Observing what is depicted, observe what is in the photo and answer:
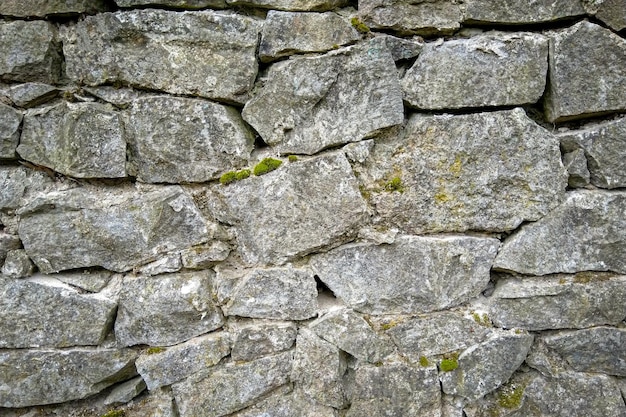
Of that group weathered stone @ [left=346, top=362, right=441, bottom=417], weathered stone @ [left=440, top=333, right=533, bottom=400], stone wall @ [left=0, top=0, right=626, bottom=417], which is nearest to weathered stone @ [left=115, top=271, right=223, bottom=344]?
stone wall @ [left=0, top=0, right=626, bottom=417]

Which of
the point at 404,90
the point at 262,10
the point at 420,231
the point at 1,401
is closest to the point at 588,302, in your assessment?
the point at 420,231

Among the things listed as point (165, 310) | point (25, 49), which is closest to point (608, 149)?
point (165, 310)

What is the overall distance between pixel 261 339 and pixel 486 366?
1.53m

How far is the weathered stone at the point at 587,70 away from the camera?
238cm

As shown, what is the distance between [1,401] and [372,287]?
2634mm

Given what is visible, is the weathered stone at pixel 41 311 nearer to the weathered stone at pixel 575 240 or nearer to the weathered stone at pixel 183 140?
the weathered stone at pixel 183 140

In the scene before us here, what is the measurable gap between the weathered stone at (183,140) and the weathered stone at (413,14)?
44.7 inches

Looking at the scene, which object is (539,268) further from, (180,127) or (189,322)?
(180,127)

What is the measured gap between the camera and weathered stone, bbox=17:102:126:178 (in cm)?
248

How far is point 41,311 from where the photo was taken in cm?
252

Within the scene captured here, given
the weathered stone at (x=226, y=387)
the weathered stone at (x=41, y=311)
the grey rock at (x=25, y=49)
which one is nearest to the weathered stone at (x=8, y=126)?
the grey rock at (x=25, y=49)

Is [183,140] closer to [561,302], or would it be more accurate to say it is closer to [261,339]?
[261,339]

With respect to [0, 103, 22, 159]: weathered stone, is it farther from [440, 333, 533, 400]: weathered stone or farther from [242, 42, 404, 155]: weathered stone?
[440, 333, 533, 400]: weathered stone

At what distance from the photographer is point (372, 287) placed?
254cm
